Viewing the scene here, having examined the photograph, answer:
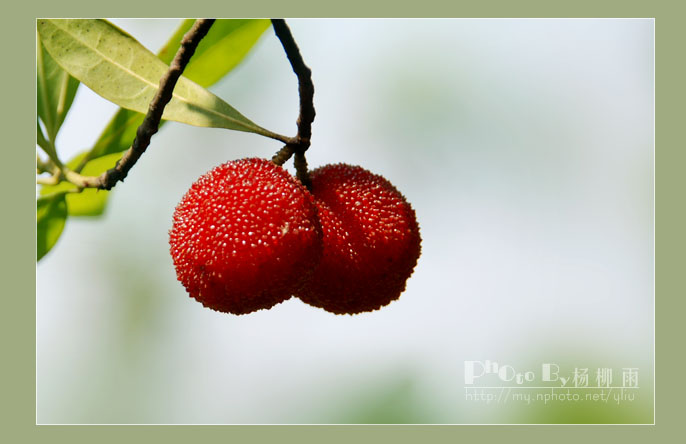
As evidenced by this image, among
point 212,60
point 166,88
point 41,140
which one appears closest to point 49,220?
point 41,140

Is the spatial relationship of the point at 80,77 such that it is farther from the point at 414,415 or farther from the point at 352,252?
the point at 414,415

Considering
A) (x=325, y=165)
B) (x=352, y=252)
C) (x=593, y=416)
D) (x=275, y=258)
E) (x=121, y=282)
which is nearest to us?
(x=275, y=258)

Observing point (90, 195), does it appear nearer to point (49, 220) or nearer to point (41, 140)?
point (49, 220)

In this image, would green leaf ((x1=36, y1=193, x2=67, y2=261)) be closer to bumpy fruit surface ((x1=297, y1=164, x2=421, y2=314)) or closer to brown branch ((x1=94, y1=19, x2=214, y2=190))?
brown branch ((x1=94, y1=19, x2=214, y2=190))

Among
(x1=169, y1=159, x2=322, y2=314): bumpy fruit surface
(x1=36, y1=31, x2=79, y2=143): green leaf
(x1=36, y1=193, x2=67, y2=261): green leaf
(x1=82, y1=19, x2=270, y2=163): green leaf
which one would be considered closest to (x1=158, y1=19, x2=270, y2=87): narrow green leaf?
(x1=82, y1=19, x2=270, y2=163): green leaf

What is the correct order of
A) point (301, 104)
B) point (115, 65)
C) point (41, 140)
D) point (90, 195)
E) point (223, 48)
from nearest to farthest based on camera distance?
point (301, 104) < point (115, 65) < point (41, 140) < point (223, 48) < point (90, 195)

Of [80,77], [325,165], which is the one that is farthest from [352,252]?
[80,77]
